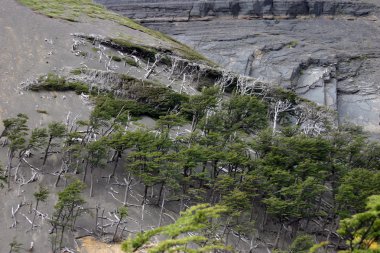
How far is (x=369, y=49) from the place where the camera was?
5762 centimetres

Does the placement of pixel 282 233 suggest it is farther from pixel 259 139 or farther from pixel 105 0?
pixel 105 0

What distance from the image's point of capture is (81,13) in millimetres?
54500

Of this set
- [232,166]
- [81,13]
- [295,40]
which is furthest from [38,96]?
[295,40]

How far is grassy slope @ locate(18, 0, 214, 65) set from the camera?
49.4 meters

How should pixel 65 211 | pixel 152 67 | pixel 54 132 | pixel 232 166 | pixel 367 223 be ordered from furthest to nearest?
pixel 152 67 < pixel 232 166 < pixel 54 132 < pixel 65 211 < pixel 367 223

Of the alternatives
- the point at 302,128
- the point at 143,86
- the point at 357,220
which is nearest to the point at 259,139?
the point at 302,128

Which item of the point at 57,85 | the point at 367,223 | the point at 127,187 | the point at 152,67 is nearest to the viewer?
the point at 367,223

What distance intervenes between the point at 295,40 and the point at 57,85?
34.4m

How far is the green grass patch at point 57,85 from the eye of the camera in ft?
110

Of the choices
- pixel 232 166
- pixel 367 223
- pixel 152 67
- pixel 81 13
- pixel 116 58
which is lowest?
pixel 232 166

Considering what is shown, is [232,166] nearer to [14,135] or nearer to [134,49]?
[14,135]

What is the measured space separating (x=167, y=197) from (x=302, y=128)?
13980 mm

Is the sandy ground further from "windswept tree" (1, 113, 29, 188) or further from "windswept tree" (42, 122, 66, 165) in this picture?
"windswept tree" (42, 122, 66, 165)

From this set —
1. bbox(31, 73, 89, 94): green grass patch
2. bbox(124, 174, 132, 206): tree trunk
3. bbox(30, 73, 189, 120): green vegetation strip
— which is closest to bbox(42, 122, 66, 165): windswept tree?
bbox(124, 174, 132, 206): tree trunk
